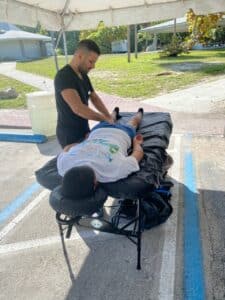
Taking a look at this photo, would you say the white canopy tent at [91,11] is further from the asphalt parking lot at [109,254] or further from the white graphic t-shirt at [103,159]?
the white graphic t-shirt at [103,159]

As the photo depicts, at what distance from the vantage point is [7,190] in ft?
15.4

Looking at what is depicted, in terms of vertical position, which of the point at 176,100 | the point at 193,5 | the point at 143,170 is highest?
the point at 193,5

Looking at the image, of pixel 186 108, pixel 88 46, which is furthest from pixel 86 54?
pixel 186 108

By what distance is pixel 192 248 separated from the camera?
3.11 metres

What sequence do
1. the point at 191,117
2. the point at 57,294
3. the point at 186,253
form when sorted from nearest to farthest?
the point at 57,294 → the point at 186,253 → the point at 191,117

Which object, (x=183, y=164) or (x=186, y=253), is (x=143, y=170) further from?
(x=183, y=164)

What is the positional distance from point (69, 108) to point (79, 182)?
4.60 feet

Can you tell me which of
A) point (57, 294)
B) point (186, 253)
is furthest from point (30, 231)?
point (186, 253)

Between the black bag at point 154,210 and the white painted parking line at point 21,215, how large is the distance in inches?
62.8

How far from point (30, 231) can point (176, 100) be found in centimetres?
764

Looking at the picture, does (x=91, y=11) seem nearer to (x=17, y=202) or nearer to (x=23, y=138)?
(x=23, y=138)

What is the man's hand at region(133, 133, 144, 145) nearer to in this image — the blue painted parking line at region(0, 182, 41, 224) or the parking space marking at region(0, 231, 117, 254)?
the parking space marking at region(0, 231, 117, 254)

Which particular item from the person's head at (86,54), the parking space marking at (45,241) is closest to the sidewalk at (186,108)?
the person's head at (86,54)

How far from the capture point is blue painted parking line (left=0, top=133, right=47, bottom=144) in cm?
683
